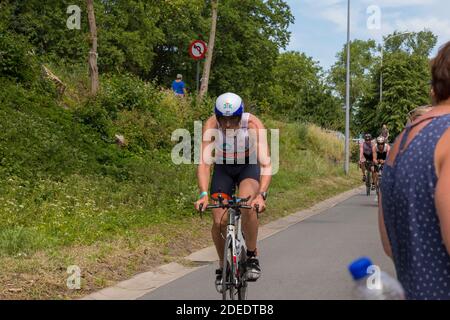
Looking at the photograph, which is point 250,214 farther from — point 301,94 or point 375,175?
point 301,94

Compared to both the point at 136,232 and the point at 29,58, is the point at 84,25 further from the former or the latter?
the point at 136,232

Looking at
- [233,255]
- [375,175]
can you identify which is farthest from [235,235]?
[375,175]

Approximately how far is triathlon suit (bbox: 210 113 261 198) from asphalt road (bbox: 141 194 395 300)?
1065 millimetres

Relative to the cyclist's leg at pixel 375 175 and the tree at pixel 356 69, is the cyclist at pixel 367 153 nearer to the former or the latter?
the cyclist's leg at pixel 375 175

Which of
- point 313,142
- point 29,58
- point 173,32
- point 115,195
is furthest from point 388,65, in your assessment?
point 115,195

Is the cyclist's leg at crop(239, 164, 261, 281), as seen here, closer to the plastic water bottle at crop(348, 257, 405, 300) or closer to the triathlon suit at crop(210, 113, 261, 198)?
the triathlon suit at crop(210, 113, 261, 198)

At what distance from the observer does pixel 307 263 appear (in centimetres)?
838

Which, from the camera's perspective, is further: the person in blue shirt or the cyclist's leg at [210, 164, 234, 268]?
the person in blue shirt

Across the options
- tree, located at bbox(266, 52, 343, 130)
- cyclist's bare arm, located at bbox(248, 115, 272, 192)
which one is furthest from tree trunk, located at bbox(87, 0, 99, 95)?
tree, located at bbox(266, 52, 343, 130)

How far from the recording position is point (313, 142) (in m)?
32.3

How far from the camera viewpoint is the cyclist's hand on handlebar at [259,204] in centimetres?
557

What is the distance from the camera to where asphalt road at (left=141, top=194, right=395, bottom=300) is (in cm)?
662

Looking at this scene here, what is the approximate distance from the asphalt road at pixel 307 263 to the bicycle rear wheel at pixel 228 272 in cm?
70

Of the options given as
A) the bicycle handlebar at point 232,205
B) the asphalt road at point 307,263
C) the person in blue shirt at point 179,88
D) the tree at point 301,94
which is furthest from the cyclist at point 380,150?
the tree at point 301,94
